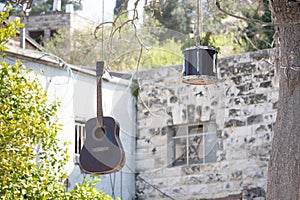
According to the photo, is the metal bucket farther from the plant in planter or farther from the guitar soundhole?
the guitar soundhole

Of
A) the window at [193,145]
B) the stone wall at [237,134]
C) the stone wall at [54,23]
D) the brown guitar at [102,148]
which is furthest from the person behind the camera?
the stone wall at [54,23]

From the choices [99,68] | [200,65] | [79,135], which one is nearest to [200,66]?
[200,65]

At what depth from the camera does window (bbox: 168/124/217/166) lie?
7.57m

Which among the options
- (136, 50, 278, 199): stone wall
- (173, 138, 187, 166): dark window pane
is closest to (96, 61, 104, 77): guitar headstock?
(173, 138, 187, 166): dark window pane

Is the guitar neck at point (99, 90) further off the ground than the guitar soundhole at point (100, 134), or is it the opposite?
the guitar neck at point (99, 90)

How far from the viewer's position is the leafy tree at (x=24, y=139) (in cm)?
630

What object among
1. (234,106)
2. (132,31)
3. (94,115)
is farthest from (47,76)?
(94,115)

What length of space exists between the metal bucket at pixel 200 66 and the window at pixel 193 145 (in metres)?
2.97

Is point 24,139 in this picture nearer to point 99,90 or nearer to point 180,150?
point 180,150

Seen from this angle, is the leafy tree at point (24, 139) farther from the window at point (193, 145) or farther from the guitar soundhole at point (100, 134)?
the guitar soundhole at point (100, 134)

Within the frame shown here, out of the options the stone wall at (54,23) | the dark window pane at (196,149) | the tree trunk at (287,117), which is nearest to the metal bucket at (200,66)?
the tree trunk at (287,117)

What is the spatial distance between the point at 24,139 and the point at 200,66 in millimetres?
2832

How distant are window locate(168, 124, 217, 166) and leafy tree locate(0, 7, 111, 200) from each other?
1.32m

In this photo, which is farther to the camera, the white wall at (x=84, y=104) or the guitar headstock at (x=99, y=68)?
the white wall at (x=84, y=104)
